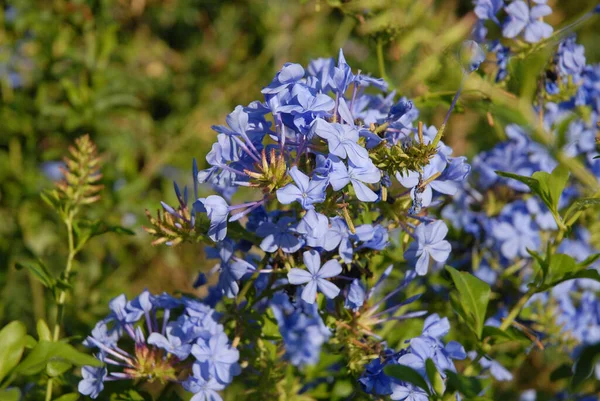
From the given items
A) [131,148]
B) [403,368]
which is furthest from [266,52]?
[403,368]

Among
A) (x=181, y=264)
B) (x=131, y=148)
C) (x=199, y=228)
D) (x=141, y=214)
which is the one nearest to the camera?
(x=199, y=228)

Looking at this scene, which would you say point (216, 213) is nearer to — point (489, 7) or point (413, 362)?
point (413, 362)

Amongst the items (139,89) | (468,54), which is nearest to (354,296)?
(468,54)

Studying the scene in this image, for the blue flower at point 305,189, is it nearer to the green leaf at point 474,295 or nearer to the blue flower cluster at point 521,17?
the green leaf at point 474,295

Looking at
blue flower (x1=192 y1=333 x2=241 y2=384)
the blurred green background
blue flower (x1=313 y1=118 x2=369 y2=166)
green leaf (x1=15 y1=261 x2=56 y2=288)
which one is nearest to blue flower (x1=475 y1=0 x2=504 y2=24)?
the blurred green background

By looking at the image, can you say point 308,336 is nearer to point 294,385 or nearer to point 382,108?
point 294,385

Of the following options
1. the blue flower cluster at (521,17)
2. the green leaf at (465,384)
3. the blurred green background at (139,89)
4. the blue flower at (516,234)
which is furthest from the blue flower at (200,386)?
the blue flower cluster at (521,17)
